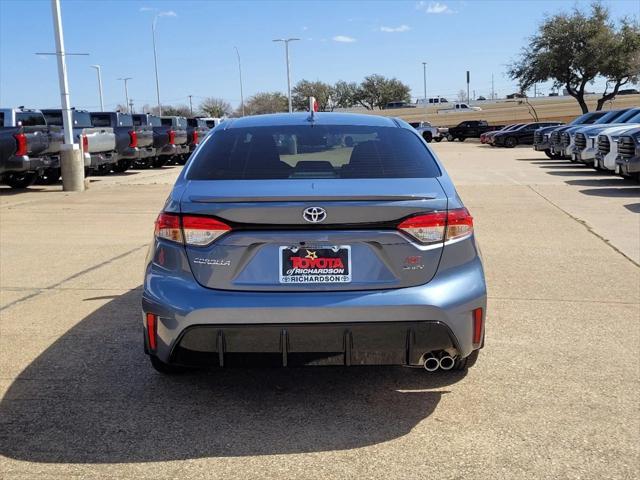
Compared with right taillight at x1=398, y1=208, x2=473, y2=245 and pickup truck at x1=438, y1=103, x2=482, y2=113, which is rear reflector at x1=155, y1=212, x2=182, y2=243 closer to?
right taillight at x1=398, y1=208, x2=473, y2=245

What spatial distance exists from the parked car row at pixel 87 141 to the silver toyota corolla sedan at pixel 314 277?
8440mm

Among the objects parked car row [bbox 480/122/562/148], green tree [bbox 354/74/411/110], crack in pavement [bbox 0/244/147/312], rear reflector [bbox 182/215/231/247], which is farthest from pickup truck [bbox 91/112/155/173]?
green tree [bbox 354/74/411/110]

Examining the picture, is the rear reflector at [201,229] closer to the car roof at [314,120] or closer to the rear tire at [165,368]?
the rear tire at [165,368]

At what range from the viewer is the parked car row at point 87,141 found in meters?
14.8

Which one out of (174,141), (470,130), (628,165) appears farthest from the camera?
(470,130)

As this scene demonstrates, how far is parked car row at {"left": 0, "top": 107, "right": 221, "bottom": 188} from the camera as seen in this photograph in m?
14.8

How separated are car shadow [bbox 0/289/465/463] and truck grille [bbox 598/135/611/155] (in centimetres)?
1317

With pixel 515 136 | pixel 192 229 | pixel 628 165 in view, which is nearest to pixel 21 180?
pixel 628 165

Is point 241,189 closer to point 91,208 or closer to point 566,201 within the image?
point 91,208

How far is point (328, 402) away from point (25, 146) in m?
12.8

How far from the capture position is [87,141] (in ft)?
60.4

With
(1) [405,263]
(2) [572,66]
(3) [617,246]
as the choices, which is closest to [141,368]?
(1) [405,263]

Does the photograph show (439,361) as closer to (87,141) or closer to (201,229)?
(201,229)

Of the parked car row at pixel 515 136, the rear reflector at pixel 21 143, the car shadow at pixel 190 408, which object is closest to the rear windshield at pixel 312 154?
the car shadow at pixel 190 408
